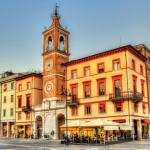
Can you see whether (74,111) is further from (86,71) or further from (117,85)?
(117,85)

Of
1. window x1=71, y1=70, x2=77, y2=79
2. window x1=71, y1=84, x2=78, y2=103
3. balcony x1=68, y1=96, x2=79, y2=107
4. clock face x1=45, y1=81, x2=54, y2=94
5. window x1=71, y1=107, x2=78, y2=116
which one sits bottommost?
window x1=71, y1=107, x2=78, y2=116

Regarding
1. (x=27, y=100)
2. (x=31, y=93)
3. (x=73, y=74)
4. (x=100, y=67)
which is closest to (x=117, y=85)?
(x=100, y=67)

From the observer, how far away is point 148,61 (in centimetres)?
5538

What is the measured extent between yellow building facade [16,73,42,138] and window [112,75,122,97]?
2189 cm

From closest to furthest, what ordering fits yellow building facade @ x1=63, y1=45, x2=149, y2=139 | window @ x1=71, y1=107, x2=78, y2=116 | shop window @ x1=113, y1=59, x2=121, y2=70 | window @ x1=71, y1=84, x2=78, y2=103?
yellow building facade @ x1=63, y1=45, x2=149, y2=139 < shop window @ x1=113, y1=59, x2=121, y2=70 < window @ x1=71, y1=107, x2=78, y2=116 < window @ x1=71, y1=84, x2=78, y2=103

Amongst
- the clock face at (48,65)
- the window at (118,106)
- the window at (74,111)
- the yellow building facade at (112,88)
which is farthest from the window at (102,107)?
the clock face at (48,65)

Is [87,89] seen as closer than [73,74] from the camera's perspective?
Yes

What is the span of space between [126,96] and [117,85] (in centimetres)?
298

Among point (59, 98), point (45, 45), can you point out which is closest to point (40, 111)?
point (59, 98)

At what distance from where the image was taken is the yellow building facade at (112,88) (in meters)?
44.8

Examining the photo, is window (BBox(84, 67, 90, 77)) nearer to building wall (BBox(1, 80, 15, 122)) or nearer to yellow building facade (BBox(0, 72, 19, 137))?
yellow building facade (BBox(0, 72, 19, 137))

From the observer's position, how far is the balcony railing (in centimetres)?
4397

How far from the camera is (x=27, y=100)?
6278 centimetres

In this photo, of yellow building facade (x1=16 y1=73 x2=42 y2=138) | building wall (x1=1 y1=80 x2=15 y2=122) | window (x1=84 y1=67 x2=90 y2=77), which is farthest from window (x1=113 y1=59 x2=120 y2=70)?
building wall (x1=1 y1=80 x2=15 y2=122)
